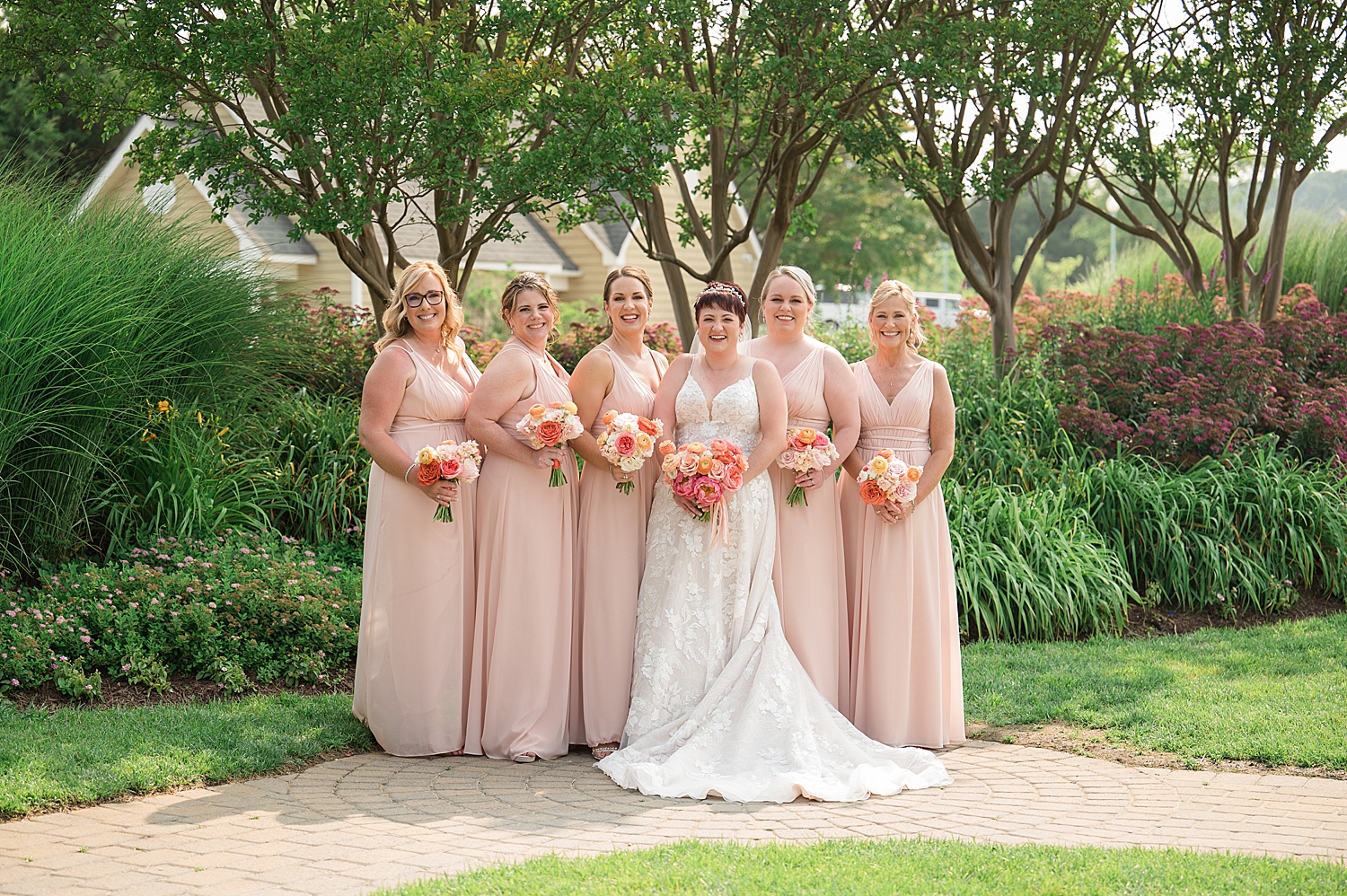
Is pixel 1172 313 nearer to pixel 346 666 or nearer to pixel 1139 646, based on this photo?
pixel 1139 646

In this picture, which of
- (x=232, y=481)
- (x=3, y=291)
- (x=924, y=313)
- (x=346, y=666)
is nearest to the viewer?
(x=3, y=291)

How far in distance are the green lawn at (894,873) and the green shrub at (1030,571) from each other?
13.9 ft

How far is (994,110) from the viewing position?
12352 mm

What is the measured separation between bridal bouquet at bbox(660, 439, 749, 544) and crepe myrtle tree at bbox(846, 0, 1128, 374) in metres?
5.01

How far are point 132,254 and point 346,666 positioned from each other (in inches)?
127

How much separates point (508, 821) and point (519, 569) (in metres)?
1.50

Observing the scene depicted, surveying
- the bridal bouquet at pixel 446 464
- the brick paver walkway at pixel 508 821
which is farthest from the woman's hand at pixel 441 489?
the brick paver walkway at pixel 508 821

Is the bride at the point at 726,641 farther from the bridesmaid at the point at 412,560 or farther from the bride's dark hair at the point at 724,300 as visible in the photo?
the bridesmaid at the point at 412,560

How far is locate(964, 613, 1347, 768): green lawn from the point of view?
5969 millimetres

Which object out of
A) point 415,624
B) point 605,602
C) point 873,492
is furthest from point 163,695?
point 873,492

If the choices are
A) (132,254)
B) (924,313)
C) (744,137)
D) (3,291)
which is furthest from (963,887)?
(744,137)

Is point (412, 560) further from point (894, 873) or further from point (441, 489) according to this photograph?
point (894, 873)

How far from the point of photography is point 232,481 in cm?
861

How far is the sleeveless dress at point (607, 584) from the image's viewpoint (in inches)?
240
